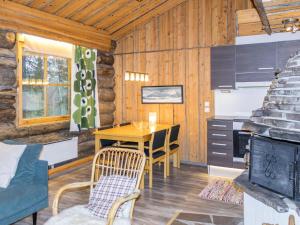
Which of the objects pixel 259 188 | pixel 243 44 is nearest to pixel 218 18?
pixel 243 44

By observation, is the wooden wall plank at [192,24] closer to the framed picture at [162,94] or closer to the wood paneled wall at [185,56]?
the wood paneled wall at [185,56]

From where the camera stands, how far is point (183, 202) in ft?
13.0

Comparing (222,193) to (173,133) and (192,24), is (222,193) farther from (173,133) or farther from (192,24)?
(192,24)

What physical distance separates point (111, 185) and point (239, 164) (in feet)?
9.62

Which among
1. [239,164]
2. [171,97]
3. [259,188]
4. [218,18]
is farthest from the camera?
Answer: [171,97]

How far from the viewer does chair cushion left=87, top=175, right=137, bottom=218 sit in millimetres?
2506

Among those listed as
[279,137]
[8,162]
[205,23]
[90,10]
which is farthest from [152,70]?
[279,137]

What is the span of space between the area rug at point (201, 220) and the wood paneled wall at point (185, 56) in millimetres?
2479

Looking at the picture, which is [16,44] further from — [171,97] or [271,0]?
[271,0]

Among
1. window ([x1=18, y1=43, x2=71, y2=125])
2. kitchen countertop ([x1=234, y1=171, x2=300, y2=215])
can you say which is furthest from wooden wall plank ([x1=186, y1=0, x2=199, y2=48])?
kitchen countertop ([x1=234, y1=171, x2=300, y2=215])

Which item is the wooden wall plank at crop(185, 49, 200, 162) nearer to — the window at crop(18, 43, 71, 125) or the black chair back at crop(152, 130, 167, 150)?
the black chair back at crop(152, 130, 167, 150)

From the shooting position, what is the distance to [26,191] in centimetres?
301

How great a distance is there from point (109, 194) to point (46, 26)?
3.31m

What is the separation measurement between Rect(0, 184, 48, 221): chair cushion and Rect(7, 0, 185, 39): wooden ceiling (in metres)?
2.77
